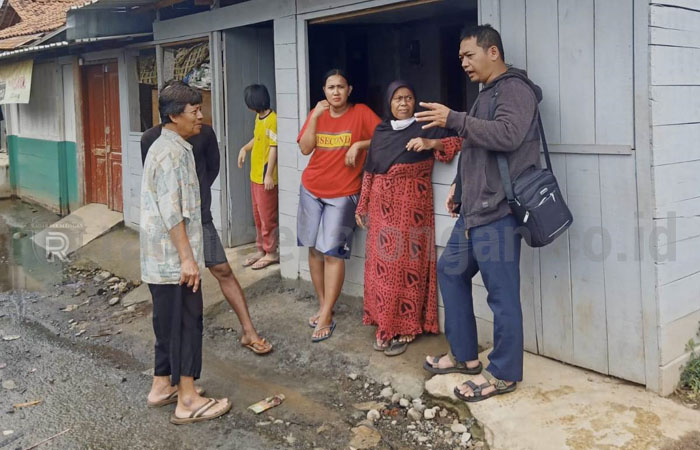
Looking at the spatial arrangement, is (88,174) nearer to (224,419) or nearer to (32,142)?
(32,142)

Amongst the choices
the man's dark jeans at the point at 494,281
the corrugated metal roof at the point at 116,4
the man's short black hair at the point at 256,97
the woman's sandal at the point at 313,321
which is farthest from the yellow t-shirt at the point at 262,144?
the man's dark jeans at the point at 494,281

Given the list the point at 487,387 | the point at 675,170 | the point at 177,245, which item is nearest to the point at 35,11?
the point at 177,245

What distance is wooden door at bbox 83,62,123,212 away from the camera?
10.0 metres

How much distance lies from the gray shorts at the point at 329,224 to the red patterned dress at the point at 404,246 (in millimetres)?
334

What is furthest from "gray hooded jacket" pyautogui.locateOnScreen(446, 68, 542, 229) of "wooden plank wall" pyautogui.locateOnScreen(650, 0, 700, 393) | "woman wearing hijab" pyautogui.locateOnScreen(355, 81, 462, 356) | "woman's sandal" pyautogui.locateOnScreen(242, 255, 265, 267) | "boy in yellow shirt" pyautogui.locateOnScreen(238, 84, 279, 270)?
"woman's sandal" pyautogui.locateOnScreen(242, 255, 265, 267)

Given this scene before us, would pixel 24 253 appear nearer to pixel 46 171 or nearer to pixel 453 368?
pixel 46 171

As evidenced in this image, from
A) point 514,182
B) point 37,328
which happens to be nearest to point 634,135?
point 514,182

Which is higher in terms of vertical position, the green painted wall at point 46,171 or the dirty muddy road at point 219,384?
the green painted wall at point 46,171

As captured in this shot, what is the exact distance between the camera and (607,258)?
3756 mm

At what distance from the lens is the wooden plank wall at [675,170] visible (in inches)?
137

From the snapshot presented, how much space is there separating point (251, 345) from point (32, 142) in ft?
32.4

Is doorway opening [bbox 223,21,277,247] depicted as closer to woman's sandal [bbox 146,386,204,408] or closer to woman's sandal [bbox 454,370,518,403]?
woman's sandal [bbox 146,386,204,408]

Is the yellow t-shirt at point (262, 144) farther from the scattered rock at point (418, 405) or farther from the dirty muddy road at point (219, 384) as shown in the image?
the scattered rock at point (418, 405)

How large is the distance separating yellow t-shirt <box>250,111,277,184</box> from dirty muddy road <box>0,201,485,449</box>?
3.41ft
